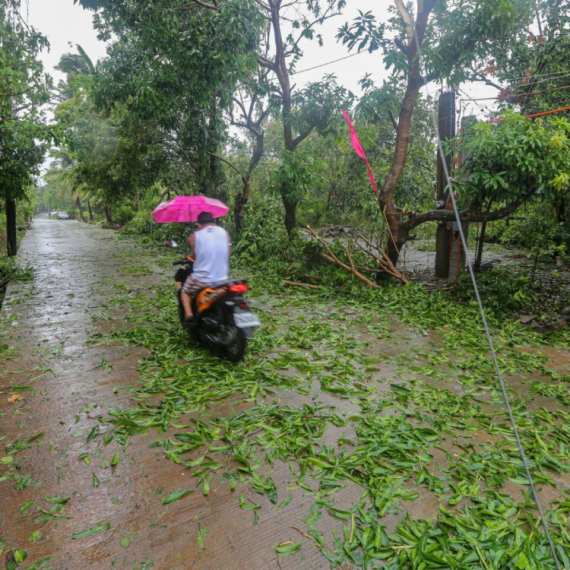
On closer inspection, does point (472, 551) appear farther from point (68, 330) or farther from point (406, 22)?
point (406, 22)

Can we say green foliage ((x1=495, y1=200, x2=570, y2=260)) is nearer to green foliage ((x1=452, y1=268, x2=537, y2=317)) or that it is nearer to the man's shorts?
green foliage ((x1=452, y1=268, x2=537, y2=317))

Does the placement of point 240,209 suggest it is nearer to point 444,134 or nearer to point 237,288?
point 444,134

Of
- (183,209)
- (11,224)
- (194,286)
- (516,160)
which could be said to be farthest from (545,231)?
(11,224)

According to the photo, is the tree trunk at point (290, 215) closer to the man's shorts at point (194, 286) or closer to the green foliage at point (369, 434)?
the green foliage at point (369, 434)

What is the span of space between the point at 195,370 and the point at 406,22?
24.3ft

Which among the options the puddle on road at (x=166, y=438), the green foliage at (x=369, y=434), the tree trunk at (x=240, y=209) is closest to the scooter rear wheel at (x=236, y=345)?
the green foliage at (x=369, y=434)

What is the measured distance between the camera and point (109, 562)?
73.0 inches

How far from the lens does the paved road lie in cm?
190

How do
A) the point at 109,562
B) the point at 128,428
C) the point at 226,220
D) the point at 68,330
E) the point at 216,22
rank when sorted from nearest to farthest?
1. the point at 109,562
2. the point at 128,428
3. the point at 68,330
4. the point at 216,22
5. the point at 226,220

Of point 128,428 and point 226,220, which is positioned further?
point 226,220

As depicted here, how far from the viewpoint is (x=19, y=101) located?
8.69m

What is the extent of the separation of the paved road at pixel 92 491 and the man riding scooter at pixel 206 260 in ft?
2.95

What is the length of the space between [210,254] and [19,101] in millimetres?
7665

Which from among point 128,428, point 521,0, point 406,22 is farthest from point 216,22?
point 128,428
